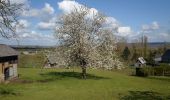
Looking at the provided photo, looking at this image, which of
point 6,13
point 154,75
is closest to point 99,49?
point 154,75

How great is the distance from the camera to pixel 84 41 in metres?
56.5

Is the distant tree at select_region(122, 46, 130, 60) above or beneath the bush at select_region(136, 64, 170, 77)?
above

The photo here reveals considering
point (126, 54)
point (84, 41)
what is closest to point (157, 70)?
point (84, 41)

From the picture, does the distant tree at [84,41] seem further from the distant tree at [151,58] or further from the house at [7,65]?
the distant tree at [151,58]

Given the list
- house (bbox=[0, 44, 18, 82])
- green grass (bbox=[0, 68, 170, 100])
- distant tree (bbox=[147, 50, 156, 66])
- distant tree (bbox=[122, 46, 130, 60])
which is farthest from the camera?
distant tree (bbox=[122, 46, 130, 60])

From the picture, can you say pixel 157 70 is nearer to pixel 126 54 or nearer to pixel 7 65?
pixel 7 65

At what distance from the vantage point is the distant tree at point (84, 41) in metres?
56.8

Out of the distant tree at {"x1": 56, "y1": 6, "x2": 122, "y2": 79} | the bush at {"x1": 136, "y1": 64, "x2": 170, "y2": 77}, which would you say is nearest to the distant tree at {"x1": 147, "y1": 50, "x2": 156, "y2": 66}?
the bush at {"x1": 136, "y1": 64, "x2": 170, "y2": 77}

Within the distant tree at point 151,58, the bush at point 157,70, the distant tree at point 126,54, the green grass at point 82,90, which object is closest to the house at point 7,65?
the green grass at point 82,90

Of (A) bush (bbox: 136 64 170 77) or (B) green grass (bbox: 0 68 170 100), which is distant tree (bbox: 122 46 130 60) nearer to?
(A) bush (bbox: 136 64 170 77)

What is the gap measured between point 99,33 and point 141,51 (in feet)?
279

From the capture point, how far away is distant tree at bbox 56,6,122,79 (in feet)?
186

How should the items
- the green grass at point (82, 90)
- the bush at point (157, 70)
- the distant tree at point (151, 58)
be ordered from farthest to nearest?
the distant tree at point (151, 58), the bush at point (157, 70), the green grass at point (82, 90)

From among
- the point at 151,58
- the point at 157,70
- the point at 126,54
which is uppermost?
the point at 126,54
